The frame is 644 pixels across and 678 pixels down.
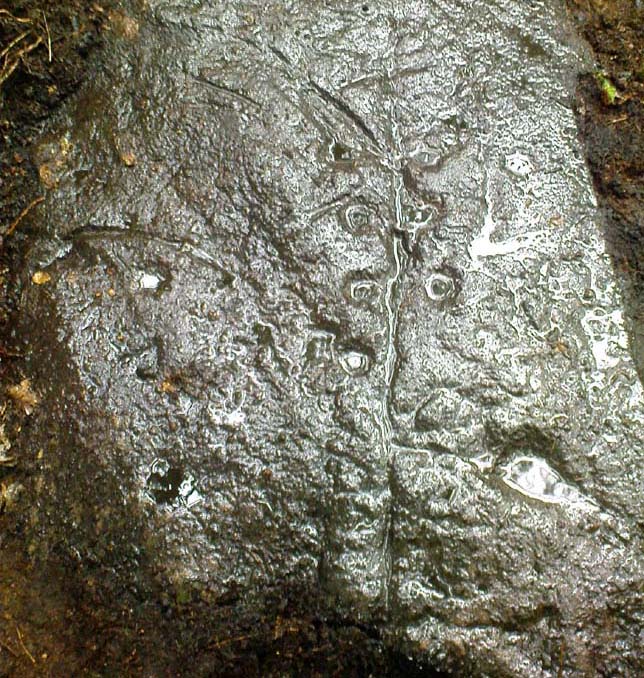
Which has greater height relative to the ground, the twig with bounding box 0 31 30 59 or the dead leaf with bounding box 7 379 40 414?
the twig with bounding box 0 31 30 59

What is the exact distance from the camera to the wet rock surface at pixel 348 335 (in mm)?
1993

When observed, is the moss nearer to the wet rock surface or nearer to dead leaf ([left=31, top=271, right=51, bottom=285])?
the wet rock surface

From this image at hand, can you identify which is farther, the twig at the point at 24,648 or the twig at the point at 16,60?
the twig at the point at 16,60

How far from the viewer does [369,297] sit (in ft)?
7.16

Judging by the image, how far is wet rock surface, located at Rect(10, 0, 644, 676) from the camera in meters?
1.99

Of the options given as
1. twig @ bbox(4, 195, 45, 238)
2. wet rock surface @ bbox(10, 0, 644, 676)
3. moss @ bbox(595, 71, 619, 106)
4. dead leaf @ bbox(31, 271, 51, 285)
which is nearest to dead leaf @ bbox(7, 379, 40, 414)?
wet rock surface @ bbox(10, 0, 644, 676)

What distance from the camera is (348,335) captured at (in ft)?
7.05

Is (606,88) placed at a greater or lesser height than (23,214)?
greater

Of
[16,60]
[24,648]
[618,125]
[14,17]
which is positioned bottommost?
[24,648]

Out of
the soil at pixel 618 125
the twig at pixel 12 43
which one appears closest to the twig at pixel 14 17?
the twig at pixel 12 43

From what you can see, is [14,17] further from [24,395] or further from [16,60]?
[24,395]

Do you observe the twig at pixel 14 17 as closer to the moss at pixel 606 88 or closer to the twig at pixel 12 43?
the twig at pixel 12 43

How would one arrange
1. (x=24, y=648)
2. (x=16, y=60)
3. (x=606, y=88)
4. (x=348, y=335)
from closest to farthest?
(x=24, y=648), (x=348, y=335), (x=16, y=60), (x=606, y=88)

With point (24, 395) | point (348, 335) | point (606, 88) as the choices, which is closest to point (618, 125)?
point (606, 88)
